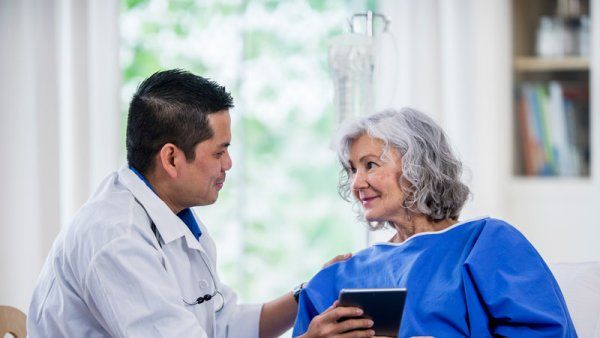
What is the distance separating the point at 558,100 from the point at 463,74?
39cm

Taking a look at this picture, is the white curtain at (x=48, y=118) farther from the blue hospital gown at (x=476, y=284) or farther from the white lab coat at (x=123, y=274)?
the blue hospital gown at (x=476, y=284)

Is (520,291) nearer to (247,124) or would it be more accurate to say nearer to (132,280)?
(132,280)

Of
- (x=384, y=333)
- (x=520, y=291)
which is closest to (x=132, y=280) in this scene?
(x=384, y=333)

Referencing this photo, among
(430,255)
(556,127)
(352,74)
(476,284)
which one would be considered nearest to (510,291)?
(476,284)

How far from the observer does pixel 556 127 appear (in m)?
3.45

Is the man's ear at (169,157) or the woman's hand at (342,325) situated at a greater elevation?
the man's ear at (169,157)

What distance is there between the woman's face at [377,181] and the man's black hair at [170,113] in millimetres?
383

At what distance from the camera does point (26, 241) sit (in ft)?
10.1

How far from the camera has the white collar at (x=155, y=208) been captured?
192 cm

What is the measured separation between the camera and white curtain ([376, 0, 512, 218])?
347 centimetres

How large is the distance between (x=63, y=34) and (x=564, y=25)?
6.50 feet

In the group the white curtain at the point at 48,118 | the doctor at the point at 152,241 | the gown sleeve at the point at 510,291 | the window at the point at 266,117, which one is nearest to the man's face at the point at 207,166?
the doctor at the point at 152,241

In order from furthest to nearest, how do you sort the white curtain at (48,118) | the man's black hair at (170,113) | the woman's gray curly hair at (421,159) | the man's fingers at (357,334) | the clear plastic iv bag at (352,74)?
the white curtain at (48,118), the clear plastic iv bag at (352,74), the woman's gray curly hair at (421,159), the man's black hair at (170,113), the man's fingers at (357,334)

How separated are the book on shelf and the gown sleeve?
5.48 feet
